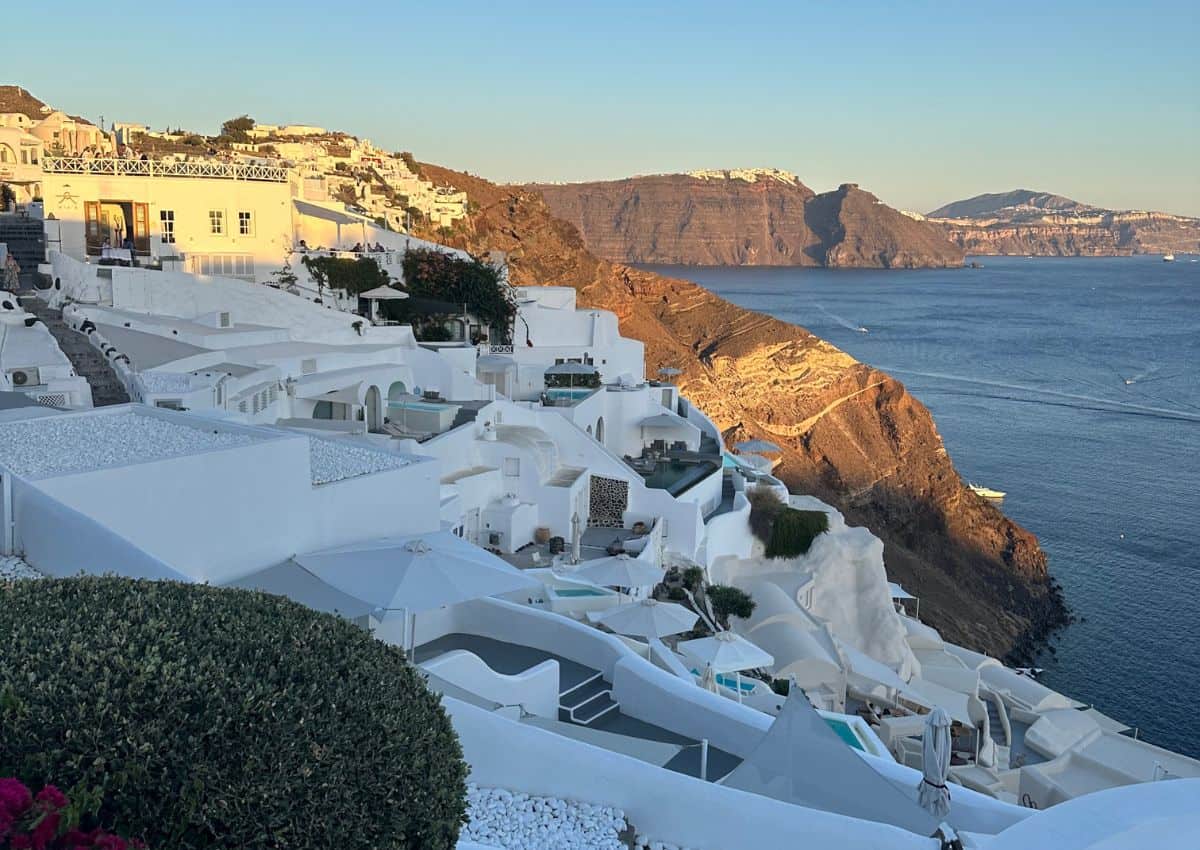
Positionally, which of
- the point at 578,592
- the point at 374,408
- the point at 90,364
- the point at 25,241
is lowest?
the point at 578,592

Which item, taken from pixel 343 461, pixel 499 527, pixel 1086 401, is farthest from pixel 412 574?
pixel 1086 401

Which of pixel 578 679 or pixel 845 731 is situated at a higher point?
pixel 578 679

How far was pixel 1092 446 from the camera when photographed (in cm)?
5566

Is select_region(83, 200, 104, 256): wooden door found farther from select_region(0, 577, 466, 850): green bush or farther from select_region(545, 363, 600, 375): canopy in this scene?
select_region(0, 577, 466, 850): green bush

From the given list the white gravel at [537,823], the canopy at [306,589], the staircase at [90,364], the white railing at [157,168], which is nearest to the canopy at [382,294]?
the white railing at [157,168]

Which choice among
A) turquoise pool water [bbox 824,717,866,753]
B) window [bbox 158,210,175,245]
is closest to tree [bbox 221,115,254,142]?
window [bbox 158,210,175,245]

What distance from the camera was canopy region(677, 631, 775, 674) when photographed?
15.6 metres

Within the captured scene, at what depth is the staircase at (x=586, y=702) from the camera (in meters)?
10.1

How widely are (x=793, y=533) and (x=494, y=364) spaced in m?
9.05

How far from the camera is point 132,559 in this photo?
806 cm

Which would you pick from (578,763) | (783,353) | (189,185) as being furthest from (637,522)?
(783,353)

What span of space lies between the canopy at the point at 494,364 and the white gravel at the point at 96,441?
17.0 meters

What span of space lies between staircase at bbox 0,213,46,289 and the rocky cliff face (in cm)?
2376

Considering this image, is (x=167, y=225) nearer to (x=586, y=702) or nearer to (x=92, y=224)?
(x=92, y=224)
